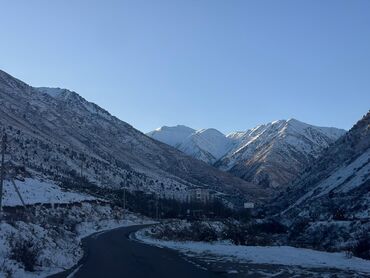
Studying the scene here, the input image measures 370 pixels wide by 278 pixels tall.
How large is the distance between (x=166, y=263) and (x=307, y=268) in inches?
241

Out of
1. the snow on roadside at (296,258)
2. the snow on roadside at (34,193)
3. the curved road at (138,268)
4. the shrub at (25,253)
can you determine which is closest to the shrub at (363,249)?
the snow on roadside at (296,258)

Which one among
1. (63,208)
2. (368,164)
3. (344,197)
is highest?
(368,164)

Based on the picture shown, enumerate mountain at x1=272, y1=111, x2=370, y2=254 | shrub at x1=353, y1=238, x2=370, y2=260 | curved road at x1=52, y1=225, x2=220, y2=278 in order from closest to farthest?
1. curved road at x1=52, y1=225, x2=220, y2=278
2. shrub at x1=353, y1=238, x2=370, y2=260
3. mountain at x1=272, y1=111, x2=370, y2=254

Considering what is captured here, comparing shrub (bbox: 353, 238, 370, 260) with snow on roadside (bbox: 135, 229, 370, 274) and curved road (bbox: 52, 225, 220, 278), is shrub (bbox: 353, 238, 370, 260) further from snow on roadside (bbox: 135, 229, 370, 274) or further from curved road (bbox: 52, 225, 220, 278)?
curved road (bbox: 52, 225, 220, 278)

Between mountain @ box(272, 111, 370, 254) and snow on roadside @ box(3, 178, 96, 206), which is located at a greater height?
mountain @ box(272, 111, 370, 254)

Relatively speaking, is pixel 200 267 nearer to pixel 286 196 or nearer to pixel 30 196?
pixel 30 196

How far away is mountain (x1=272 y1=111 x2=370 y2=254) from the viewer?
40.8 m

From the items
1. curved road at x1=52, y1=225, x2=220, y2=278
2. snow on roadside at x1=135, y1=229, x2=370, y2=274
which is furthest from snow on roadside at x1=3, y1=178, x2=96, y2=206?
snow on roadside at x1=135, y1=229, x2=370, y2=274

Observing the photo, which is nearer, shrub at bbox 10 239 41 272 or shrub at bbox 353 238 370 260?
shrub at bbox 10 239 41 272

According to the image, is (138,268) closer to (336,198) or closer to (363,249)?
(363,249)

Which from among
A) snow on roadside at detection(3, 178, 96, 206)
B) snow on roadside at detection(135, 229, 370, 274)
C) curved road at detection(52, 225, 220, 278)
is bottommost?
snow on roadside at detection(3, 178, 96, 206)

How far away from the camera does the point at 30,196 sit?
75.6m

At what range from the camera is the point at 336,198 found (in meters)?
74.9

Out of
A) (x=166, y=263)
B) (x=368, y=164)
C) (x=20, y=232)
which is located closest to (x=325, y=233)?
(x=166, y=263)
